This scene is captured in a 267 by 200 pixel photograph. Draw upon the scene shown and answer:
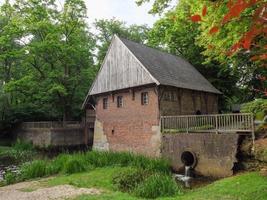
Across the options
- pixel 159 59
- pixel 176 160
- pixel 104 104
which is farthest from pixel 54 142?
pixel 176 160

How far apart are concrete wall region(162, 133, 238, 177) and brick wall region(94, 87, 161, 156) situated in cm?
165

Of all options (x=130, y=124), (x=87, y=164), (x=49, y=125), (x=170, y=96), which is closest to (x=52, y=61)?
(x=49, y=125)

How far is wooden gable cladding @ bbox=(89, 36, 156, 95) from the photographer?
21237 mm

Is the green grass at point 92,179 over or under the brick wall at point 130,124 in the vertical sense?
under

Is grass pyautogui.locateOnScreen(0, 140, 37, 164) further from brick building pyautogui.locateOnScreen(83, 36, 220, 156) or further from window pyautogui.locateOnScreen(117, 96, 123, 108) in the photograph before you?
window pyautogui.locateOnScreen(117, 96, 123, 108)

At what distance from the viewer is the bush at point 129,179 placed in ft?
39.4

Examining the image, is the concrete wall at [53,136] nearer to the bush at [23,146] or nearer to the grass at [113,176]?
the bush at [23,146]

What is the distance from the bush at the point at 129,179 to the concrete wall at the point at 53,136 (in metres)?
19.4

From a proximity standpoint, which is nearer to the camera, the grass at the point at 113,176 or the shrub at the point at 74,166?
the grass at the point at 113,176

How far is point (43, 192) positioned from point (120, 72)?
13.3 meters

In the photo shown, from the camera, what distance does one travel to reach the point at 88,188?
12008 millimetres

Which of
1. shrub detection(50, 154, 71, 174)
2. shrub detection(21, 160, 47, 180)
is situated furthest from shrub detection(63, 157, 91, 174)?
shrub detection(21, 160, 47, 180)

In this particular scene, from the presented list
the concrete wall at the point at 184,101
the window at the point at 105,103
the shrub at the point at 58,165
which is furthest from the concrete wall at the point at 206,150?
the window at the point at 105,103

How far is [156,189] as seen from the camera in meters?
10.7
